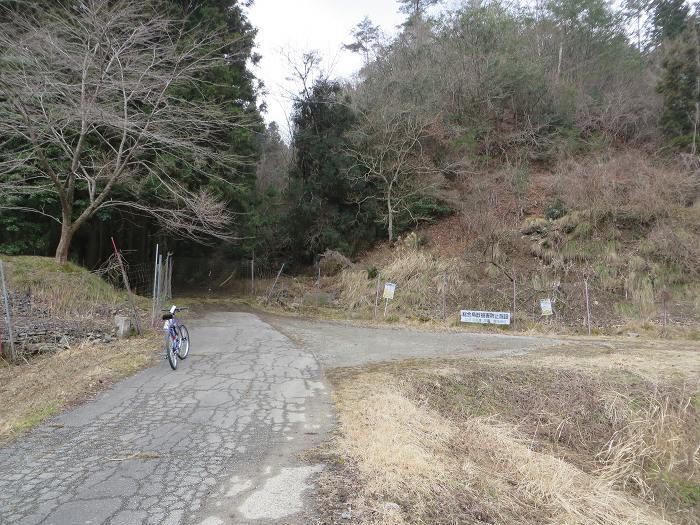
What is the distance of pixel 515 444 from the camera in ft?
16.4

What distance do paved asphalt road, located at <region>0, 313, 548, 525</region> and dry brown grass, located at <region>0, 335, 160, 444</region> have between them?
28 centimetres

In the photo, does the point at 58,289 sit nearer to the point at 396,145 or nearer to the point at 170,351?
the point at 170,351

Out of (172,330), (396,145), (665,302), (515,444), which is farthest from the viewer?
(396,145)

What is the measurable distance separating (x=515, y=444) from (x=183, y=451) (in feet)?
11.2

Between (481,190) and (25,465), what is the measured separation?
18.3m

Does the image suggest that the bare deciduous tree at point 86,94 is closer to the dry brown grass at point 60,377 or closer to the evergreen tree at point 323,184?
the dry brown grass at point 60,377

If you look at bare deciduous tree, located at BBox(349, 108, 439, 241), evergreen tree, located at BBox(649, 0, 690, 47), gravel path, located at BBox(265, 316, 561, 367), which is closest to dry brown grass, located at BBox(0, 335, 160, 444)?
gravel path, located at BBox(265, 316, 561, 367)

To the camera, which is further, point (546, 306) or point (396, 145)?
point (396, 145)

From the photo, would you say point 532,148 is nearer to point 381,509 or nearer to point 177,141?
point 177,141

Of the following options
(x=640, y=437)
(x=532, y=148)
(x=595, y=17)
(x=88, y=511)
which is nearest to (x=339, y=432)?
(x=88, y=511)

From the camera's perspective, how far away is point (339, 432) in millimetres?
4844

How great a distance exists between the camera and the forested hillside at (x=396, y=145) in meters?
13.3

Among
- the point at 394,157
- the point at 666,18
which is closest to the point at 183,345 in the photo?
the point at 394,157

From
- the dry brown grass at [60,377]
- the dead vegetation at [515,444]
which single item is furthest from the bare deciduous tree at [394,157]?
the dry brown grass at [60,377]
